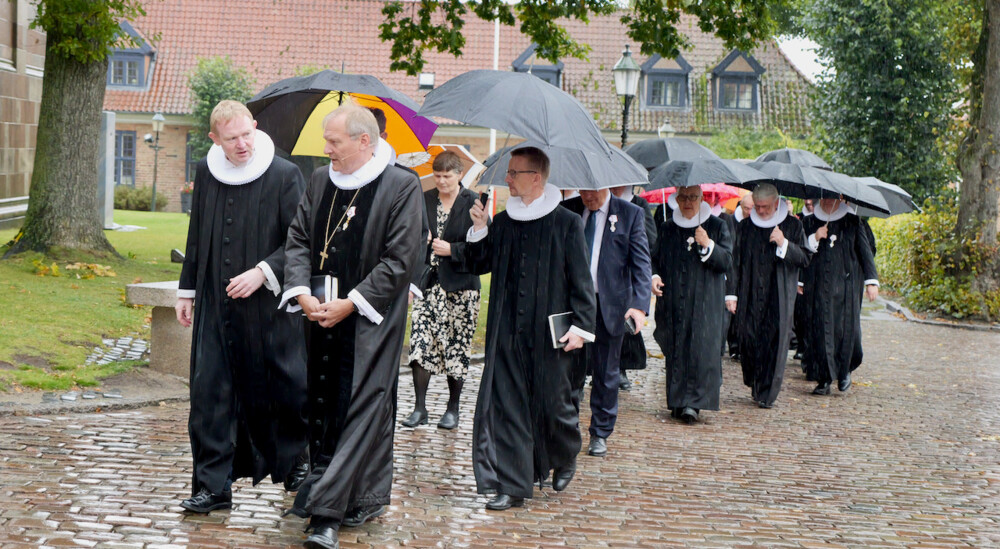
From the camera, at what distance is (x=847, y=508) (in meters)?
6.11

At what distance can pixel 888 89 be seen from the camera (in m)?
29.6

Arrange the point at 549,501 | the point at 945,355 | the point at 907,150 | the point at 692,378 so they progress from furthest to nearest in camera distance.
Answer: the point at 907,150 → the point at 945,355 → the point at 692,378 → the point at 549,501

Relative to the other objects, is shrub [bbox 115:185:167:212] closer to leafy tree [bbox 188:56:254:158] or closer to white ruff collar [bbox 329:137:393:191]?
leafy tree [bbox 188:56:254:158]

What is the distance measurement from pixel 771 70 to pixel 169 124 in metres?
23.3

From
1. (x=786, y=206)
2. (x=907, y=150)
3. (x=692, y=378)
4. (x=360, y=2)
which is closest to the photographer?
(x=692, y=378)

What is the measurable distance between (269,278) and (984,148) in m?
16.2

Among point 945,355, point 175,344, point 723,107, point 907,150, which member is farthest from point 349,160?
point 723,107

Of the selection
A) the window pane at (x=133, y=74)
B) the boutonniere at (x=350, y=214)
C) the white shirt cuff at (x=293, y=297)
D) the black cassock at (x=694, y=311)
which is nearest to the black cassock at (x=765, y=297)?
the black cassock at (x=694, y=311)

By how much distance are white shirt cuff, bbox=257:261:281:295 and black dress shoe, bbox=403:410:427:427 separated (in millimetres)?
2712

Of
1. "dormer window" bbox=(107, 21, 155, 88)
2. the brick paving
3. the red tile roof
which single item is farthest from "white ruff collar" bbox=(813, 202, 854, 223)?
"dormer window" bbox=(107, 21, 155, 88)

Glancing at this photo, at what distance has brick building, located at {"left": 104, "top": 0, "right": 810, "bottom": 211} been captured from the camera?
4059 cm

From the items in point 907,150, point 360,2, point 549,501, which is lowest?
point 549,501

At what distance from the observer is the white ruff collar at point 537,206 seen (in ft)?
18.9

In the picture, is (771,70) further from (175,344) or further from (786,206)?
(175,344)
